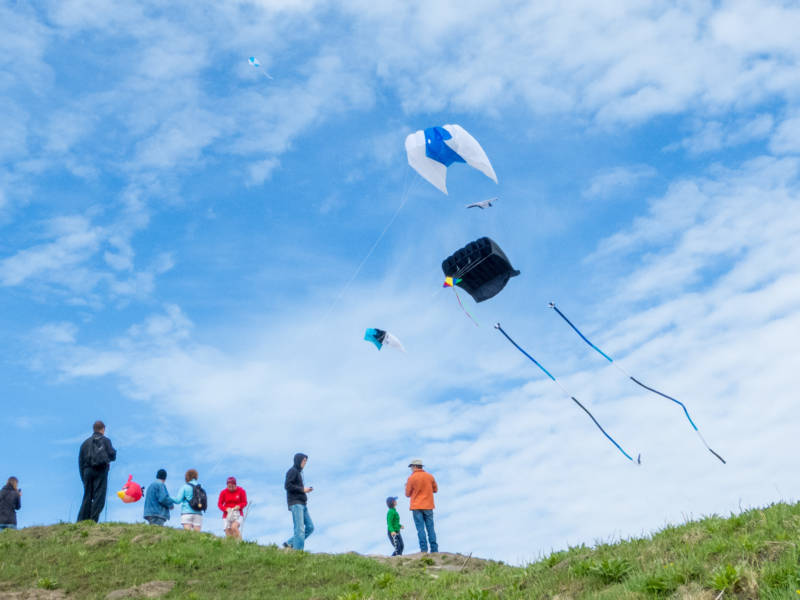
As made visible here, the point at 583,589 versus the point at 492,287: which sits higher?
the point at 492,287

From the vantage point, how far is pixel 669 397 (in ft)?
53.0

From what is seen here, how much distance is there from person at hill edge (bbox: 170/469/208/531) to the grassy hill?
34.3 inches

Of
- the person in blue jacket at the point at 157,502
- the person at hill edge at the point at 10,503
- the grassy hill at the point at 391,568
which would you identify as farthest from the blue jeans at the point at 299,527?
the person at hill edge at the point at 10,503

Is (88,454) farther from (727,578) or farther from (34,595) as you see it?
(727,578)

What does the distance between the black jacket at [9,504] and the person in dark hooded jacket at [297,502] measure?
6572 millimetres

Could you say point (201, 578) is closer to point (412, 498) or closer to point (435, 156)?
point (412, 498)

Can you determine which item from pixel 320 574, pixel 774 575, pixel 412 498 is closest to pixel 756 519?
pixel 774 575

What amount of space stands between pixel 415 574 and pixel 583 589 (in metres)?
4.62

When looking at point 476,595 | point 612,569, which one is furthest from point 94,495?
point 612,569

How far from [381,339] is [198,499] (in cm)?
714

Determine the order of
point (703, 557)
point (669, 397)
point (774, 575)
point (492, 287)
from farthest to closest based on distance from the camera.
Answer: point (492, 287) < point (669, 397) < point (703, 557) < point (774, 575)

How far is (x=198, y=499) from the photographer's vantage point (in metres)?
15.7

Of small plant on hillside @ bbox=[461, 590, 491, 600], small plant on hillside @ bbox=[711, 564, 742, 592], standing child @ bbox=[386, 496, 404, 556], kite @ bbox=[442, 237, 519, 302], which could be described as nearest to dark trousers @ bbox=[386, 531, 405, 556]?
standing child @ bbox=[386, 496, 404, 556]

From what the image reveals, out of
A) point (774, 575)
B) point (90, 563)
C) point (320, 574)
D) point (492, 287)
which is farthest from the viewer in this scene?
point (492, 287)
